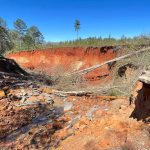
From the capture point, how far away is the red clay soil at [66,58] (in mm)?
20380

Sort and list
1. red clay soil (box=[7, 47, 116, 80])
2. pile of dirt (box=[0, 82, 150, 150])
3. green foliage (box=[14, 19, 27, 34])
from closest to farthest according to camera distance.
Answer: pile of dirt (box=[0, 82, 150, 150])
red clay soil (box=[7, 47, 116, 80])
green foliage (box=[14, 19, 27, 34])

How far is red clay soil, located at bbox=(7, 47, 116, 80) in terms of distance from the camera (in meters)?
20.4

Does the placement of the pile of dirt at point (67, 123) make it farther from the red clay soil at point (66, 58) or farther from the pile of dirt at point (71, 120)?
the red clay soil at point (66, 58)

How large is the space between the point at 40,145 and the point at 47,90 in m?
3.60

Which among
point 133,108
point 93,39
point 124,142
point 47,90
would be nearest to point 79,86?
point 47,90

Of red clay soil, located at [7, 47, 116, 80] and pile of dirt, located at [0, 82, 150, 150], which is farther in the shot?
red clay soil, located at [7, 47, 116, 80]

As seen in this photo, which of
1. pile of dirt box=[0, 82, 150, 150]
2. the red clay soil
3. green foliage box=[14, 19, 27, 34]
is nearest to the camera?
pile of dirt box=[0, 82, 150, 150]

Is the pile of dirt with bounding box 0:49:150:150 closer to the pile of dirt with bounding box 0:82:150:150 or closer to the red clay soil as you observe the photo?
the pile of dirt with bounding box 0:82:150:150

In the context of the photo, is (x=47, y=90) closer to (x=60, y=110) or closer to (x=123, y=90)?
(x=60, y=110)

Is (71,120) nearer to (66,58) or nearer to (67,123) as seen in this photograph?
(67,123)

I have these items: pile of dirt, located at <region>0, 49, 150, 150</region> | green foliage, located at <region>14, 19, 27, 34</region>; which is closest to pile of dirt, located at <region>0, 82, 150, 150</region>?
pile of dirt, located at <region>0, 49, 150, 150</region>

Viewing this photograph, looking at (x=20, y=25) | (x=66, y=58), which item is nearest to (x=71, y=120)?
(x=66, y=58)

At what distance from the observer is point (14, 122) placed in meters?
7.24

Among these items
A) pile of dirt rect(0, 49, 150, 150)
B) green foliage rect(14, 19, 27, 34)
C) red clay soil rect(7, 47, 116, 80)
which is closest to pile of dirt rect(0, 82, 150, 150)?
pile of dirt rect(0, 49, 150, 150)
